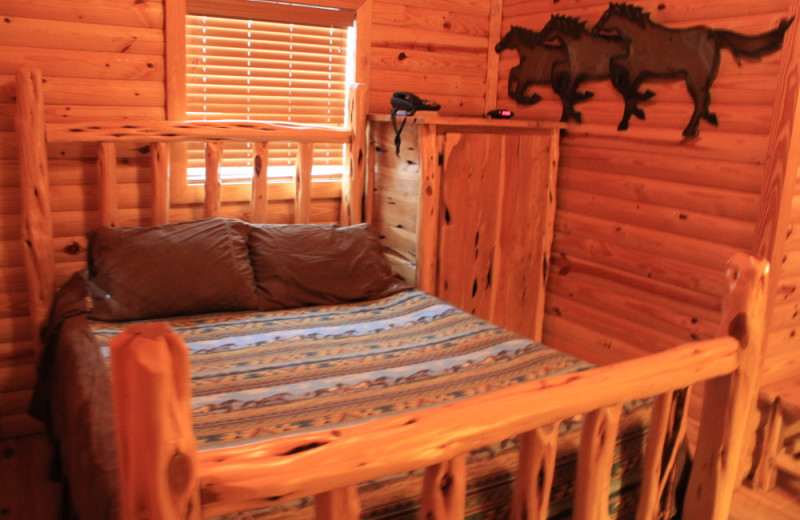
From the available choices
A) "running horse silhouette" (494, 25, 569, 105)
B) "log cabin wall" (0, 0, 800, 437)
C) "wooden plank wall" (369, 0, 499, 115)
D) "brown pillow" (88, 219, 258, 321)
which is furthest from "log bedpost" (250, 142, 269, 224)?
"running horse silhouette" (494, 25, 569, 105)

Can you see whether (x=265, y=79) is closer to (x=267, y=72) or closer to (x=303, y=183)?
(x=267, y=72)

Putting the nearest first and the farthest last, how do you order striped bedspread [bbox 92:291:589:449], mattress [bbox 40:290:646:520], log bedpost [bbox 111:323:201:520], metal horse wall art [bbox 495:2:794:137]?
log bedpost [bbox 111:323:201:520], mattress [bbox 40:290:646:520], striped bedspread [bbox 92:291:589:449], metal horse wall art [bbox 495:2:794:137]

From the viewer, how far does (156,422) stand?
2.75 ft

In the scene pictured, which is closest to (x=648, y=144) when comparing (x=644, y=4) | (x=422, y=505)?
(x=644, y=4)

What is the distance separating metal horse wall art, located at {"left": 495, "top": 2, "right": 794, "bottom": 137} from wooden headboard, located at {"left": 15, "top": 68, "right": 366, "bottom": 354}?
90 centimetres

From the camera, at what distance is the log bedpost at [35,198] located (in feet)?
7.32

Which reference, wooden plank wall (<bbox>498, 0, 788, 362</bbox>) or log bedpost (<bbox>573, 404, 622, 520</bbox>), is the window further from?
log bedpost (<bbox>573, 404, 622, 520</bbox>)

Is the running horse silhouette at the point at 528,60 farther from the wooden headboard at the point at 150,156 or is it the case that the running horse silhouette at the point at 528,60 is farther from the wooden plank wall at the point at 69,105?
the wooden plank wall at the point at 69,105

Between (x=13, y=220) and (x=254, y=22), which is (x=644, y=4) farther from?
(x=13, y=220)

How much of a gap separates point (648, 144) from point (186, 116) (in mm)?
1862

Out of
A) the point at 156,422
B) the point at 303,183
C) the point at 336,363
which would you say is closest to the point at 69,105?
the point at 303,183

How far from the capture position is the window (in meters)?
2.64

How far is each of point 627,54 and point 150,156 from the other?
195cm

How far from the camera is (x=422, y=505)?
1113 mm
